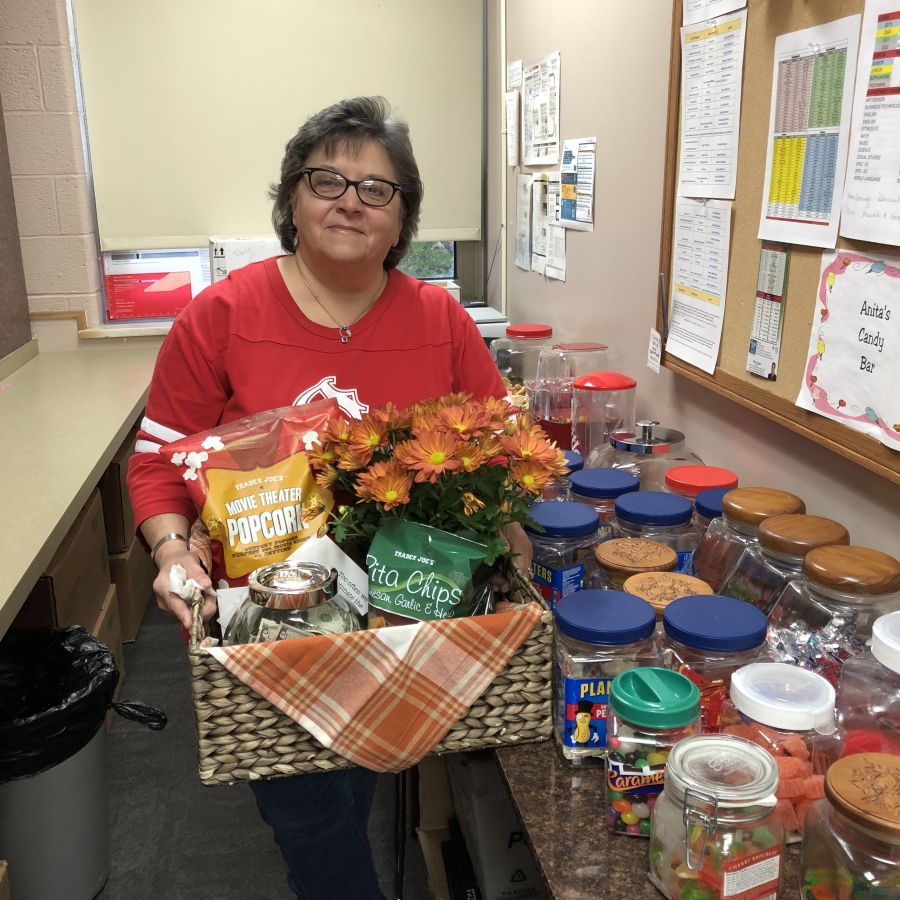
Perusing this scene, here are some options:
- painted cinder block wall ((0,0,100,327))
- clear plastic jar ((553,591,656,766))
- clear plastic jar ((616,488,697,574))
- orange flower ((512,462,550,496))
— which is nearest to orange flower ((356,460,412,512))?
orange flower ((512,462,550,496))

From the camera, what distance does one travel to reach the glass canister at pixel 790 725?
810 millimetres

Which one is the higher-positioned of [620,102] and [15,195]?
[620,102]

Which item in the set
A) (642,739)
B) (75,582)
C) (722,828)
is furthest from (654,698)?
(75,582)

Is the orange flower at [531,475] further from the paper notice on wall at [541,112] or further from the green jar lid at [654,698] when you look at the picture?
the paper notice on wall at [541,112]

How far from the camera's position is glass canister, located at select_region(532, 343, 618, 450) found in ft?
6.30

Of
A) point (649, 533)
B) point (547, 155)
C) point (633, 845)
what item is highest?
point (547, 155)

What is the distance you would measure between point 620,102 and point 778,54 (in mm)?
757

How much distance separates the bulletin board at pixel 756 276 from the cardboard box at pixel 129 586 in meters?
2.15

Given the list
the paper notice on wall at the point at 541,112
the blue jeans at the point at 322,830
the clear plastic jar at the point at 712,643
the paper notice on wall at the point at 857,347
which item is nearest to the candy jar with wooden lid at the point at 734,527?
the paper notice on wall at the point at 857,347

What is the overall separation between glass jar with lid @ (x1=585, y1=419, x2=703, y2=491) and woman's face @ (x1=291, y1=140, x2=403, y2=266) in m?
0.64

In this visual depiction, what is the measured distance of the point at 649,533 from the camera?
4.40ft

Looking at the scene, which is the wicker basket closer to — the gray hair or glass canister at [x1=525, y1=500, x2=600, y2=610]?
glass canister at [x1=525, y1=500, x2=600, y2=610]

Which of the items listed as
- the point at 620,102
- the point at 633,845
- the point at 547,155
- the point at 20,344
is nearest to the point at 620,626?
the point at 633,845

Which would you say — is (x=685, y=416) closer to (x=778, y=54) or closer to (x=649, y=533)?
(x=649, y=533)
